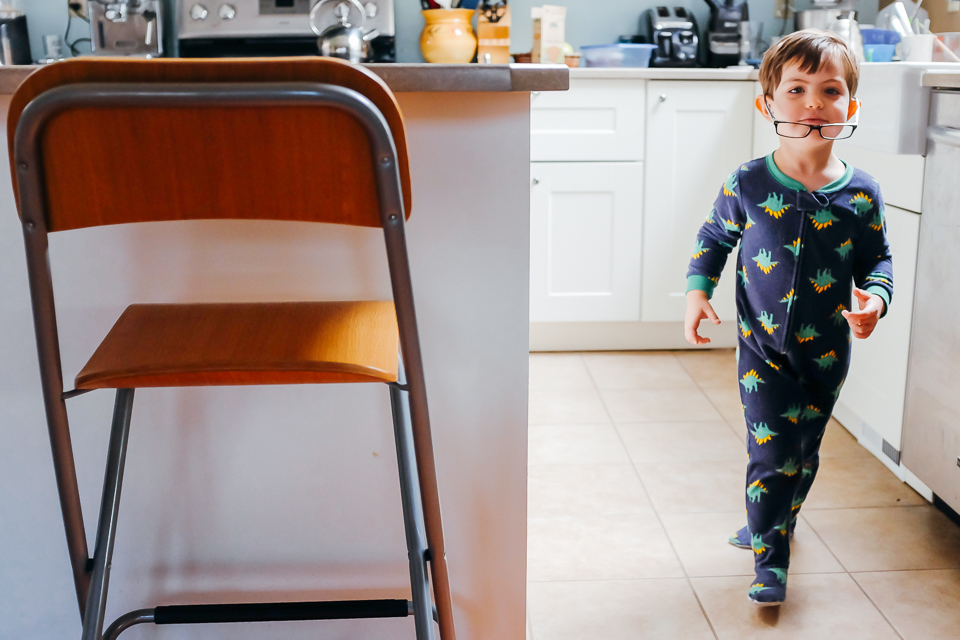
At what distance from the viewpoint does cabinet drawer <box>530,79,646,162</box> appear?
9.05 feet

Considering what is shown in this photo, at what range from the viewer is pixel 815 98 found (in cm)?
131

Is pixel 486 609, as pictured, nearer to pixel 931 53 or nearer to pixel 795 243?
pixel 795 243

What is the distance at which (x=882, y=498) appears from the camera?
74.9 inches

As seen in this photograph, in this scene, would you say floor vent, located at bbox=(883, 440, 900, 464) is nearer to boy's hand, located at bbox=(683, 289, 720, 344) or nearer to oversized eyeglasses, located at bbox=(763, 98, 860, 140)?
boy's hand, located at bbox=(683, 289, 720, 344)

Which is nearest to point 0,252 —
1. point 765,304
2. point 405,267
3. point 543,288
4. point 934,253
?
point 405,267

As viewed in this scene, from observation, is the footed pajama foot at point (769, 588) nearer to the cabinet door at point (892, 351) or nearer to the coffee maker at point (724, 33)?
the cabinet door at point (892, 351)

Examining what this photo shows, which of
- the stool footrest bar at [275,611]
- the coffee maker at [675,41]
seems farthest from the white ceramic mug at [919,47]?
the stool footrest bar at [275,611]

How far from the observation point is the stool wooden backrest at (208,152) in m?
0.69

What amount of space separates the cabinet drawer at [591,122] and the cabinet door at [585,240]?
4 cm

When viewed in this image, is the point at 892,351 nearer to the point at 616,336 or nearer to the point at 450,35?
the point at 616,336

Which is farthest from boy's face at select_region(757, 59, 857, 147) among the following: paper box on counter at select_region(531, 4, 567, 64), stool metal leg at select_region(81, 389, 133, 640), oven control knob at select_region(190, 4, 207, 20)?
oven control knob at select_region(190, 4, 207, 20)

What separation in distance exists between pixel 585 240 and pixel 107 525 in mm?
2149

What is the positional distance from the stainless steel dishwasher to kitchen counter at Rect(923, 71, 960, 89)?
0.02 metres

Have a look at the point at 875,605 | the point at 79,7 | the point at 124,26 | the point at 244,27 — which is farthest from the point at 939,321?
the point at 79,7
